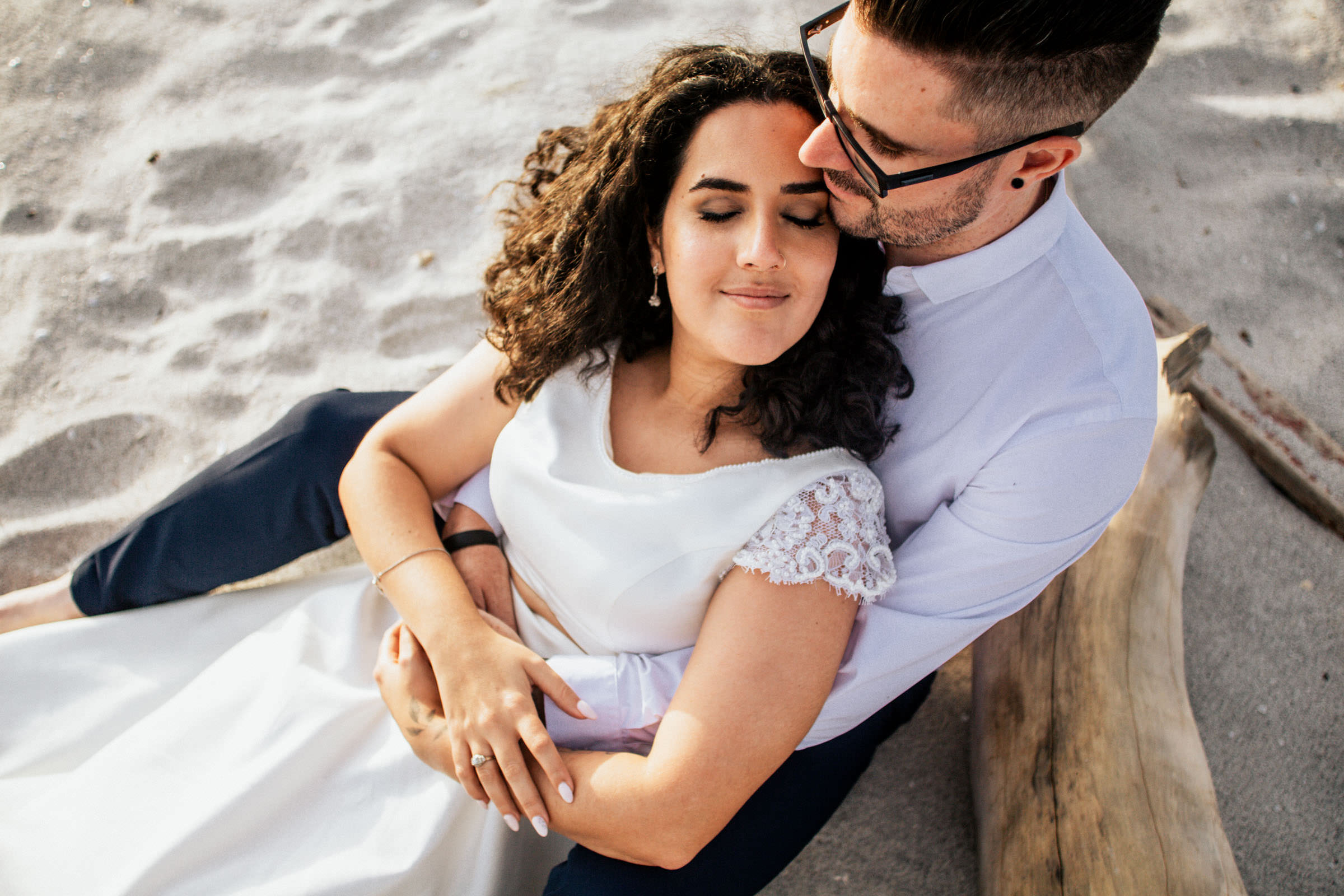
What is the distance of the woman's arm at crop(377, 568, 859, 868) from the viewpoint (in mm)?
1636

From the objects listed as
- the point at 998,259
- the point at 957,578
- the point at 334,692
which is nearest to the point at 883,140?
the point at 998,259

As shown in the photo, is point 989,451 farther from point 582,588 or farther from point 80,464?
point 80,464

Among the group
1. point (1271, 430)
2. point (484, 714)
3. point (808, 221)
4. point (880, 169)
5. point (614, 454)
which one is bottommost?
point (1271, 430)

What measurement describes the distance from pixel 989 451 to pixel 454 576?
1254 mm

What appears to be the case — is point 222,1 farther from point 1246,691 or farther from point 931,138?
point 1246,691

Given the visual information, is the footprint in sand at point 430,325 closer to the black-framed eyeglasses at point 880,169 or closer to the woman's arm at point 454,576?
the woman's arm at point 454,576

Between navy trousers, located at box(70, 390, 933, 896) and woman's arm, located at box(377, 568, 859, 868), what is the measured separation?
0.97 ft

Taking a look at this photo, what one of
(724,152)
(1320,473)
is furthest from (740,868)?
(1320,473)

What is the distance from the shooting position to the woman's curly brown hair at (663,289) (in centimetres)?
186

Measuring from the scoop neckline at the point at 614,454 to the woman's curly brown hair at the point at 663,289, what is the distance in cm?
2

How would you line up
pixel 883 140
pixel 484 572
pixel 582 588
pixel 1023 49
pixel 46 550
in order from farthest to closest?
pixel 46 550 < pixel 484 572 < pixel 582 588 < pixel 883 140 < pixel 1023 49

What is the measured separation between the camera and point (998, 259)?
1812 mm

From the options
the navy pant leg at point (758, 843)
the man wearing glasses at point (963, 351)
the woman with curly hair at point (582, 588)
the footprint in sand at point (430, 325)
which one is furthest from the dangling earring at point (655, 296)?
the footprint in sand at point (430, 325)

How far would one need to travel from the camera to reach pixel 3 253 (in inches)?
133
